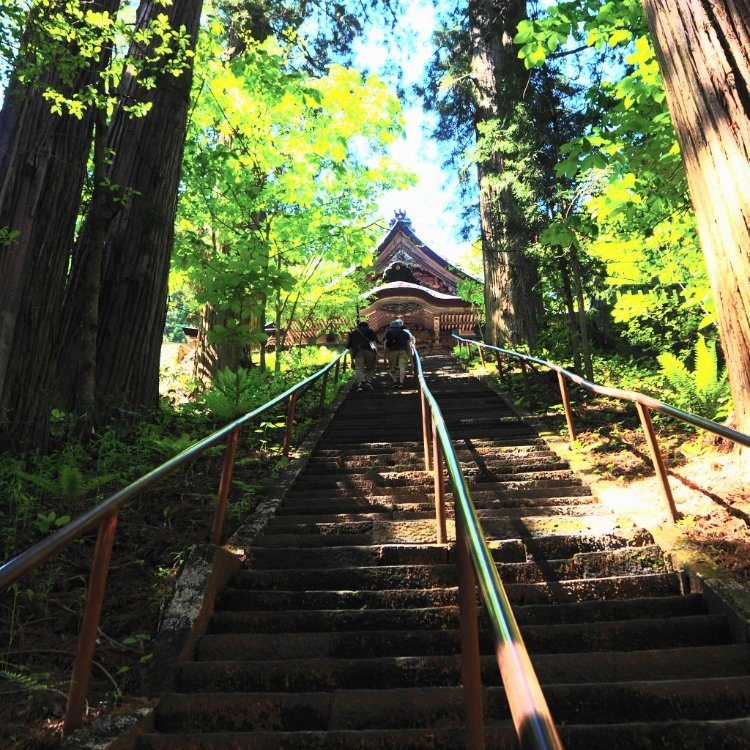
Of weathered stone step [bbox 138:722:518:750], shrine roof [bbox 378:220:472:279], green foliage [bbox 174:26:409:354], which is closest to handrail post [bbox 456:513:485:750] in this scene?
weathered stone step [bbox 138:722:518:750]

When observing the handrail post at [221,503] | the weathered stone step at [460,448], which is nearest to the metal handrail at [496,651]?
the handrail post at [221,503]

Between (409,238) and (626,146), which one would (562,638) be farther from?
(409,238)

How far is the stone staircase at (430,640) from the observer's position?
1.96 metres

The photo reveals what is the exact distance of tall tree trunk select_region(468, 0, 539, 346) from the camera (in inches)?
375

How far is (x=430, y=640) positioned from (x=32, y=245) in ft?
14.8

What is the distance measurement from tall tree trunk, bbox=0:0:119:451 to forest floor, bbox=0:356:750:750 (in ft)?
4.82

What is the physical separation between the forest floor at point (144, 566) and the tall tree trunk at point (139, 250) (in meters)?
1.56

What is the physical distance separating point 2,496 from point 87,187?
3446 mm

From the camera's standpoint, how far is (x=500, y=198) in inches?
424

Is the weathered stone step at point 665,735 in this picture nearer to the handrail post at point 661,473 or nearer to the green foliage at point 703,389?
the handrail post at point 661,473

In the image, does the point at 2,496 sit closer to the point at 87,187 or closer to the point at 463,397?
the point at 87,187

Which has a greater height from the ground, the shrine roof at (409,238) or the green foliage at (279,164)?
the shrine roof at (409,238)

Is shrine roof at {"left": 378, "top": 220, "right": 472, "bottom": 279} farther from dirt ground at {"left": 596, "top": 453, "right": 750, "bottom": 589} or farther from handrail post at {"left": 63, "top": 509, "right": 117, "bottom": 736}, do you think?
handrail post at {"left": 63, "top": 509, "right": 117, "bottom": 736}

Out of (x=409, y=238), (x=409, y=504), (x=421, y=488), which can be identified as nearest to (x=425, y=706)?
(x=409, y=504)
